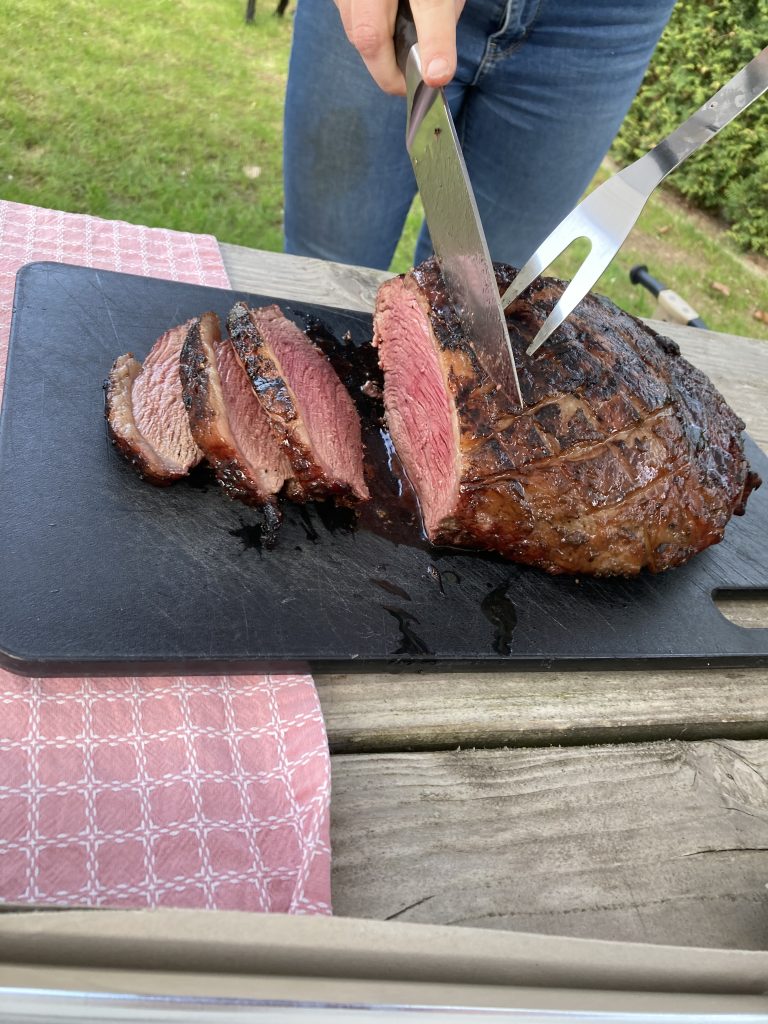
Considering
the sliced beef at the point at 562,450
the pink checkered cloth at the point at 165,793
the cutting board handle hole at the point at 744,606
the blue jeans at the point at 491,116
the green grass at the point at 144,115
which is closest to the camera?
the pink checkered cloth at the point at 165,793

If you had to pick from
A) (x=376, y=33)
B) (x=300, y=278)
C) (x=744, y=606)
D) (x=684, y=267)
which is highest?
(x=376, y=33)

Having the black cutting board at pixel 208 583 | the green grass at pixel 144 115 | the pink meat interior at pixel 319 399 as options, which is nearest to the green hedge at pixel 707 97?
the green grass at pixel 144 115

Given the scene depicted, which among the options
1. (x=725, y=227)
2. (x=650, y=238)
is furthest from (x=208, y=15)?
(x=725, y=227)

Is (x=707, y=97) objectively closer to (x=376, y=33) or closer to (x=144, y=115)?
(x=144, y=115)

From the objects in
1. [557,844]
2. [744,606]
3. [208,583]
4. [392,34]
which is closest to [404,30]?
[392,34]

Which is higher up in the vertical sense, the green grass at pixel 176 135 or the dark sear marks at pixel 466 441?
the dark sear marks at pixel 466 441

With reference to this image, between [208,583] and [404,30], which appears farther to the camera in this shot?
[404,30]

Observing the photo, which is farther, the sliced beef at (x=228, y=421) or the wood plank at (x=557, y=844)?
the sliced beef at (x=228, y=421)

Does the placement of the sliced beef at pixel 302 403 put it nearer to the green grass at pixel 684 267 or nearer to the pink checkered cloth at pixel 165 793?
the pink checkered cloth at pixel 165 793
